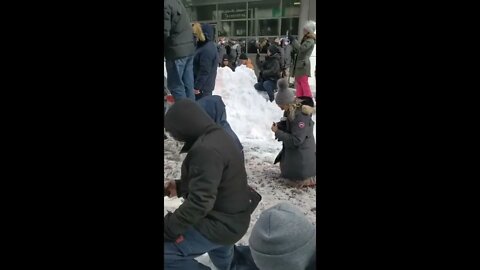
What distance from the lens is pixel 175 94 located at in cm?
111

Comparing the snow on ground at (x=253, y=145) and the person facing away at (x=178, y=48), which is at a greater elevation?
the person facing away at (x=178, y=48)

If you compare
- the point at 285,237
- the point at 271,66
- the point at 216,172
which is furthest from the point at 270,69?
the point at 285,237

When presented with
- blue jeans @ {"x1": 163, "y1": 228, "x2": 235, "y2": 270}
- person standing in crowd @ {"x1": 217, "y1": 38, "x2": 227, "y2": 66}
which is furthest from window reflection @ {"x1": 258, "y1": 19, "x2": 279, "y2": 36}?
blue jeans @ {"x1": 163, "y1": 228, "x2": 235, "y2": 270}

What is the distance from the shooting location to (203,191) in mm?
1051

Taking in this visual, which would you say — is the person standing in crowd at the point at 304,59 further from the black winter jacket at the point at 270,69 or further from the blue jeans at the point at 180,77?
the blue jeans at the point at 180,77

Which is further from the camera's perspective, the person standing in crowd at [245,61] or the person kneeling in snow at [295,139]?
the person standing in crowd at [245,61]

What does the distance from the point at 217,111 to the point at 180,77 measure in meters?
0.13

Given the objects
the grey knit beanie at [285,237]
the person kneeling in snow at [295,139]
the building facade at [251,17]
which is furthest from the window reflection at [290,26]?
the grey knit beanie at [285,237]

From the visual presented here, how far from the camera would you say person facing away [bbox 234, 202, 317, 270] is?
1.09 metres

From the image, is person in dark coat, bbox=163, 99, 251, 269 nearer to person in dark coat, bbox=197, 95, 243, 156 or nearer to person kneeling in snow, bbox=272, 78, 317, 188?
person in dark coat, bbox=197, 95, 243, 156

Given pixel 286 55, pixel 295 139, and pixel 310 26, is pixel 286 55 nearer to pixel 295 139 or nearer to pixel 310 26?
pixel 310 26

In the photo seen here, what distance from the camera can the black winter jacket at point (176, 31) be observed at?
42.8 inches
